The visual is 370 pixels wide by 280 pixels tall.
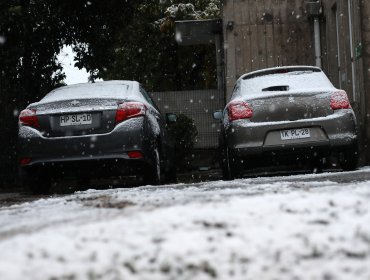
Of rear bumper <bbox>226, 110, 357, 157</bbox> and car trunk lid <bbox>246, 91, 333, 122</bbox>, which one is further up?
car trunk lid <bbox>246, 91, 333, 122</bbox>

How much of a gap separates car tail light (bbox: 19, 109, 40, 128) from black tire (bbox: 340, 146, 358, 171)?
3599 mm

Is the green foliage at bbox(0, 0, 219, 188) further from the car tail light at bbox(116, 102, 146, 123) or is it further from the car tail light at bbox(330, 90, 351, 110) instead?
the car tail light at bbox(330, 90, 351, 110)

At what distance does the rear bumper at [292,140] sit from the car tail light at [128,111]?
3.63 ft

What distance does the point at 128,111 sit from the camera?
763 centimetres

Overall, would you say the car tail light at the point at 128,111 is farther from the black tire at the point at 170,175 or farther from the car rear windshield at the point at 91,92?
the black tire at the point at 170,175

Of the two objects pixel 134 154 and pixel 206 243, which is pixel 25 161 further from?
pixel 206 243

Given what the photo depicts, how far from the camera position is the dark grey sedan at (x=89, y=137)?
754 centimetres

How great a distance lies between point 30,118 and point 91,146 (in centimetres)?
83

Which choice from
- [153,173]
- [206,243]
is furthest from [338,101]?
[206,243]

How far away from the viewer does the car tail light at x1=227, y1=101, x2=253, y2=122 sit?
786 cm

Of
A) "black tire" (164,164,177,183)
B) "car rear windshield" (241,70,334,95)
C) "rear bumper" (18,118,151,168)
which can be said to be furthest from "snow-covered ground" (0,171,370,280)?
"black tire" (164,164,177,183)

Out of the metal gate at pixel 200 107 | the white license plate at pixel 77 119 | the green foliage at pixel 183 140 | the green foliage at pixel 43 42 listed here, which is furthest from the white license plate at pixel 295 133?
the metal gate at pixel 200 107

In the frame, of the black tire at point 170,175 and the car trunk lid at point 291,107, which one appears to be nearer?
the car trunk lid at point 291,107

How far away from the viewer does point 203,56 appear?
1238 inches
